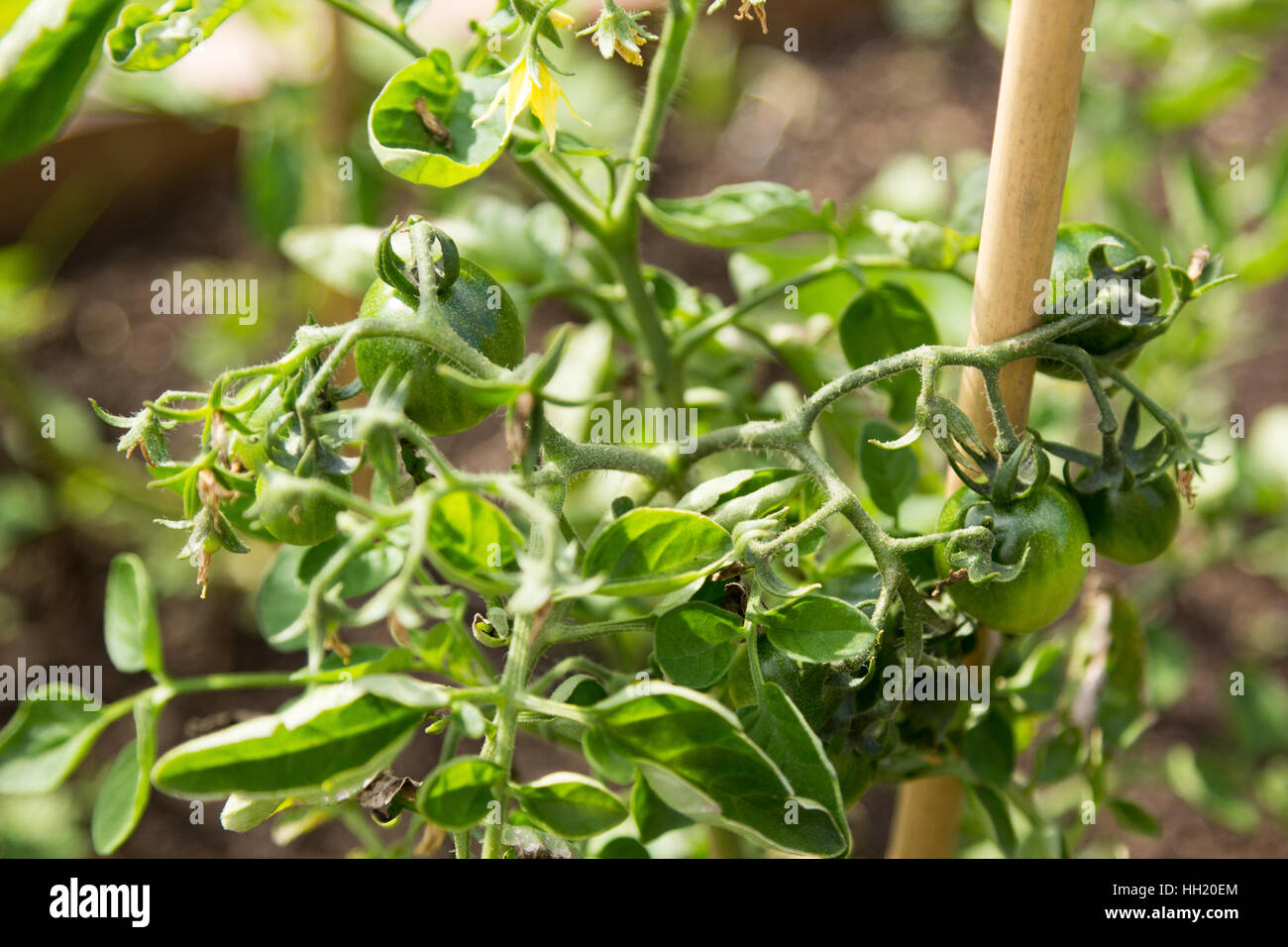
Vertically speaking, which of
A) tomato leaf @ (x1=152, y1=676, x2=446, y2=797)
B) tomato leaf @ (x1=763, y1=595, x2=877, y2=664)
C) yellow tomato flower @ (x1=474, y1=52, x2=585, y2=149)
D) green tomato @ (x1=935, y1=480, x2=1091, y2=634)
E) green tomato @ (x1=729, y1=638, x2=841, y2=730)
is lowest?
tomato leaf @ (x1=152, y1=676, x2=446, y2=797)

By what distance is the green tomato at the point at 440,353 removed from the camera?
1.93ft

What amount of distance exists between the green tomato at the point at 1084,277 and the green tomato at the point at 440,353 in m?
0.32

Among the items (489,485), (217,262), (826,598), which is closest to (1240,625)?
(826,598)

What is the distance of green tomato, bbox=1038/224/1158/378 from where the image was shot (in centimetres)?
65

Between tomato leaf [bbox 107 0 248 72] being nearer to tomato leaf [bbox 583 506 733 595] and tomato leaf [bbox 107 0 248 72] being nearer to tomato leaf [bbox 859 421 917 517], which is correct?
tomato leaf [bbox 583 506 733 595]

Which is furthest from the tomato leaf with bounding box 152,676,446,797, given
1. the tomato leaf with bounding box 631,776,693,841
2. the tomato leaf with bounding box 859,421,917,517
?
the tomato leaf with bounding box 859,421,917,517

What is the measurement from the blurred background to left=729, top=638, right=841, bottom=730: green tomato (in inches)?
16.5

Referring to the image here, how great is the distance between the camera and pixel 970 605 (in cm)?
66

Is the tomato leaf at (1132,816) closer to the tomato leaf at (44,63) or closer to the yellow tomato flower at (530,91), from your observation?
the yellow tomato flower at (530,91)

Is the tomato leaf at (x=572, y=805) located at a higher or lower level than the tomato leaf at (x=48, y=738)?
lower

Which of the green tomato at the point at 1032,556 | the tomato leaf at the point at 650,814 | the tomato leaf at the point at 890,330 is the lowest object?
the tomato leaf at the point at 650,814

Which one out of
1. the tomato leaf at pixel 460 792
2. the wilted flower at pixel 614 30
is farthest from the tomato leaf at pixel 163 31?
the tomato leaf at pixel 460 792

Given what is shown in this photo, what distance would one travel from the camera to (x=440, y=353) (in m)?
0.57

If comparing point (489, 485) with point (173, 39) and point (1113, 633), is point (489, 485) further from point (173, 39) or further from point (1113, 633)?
point (1113, 633)
